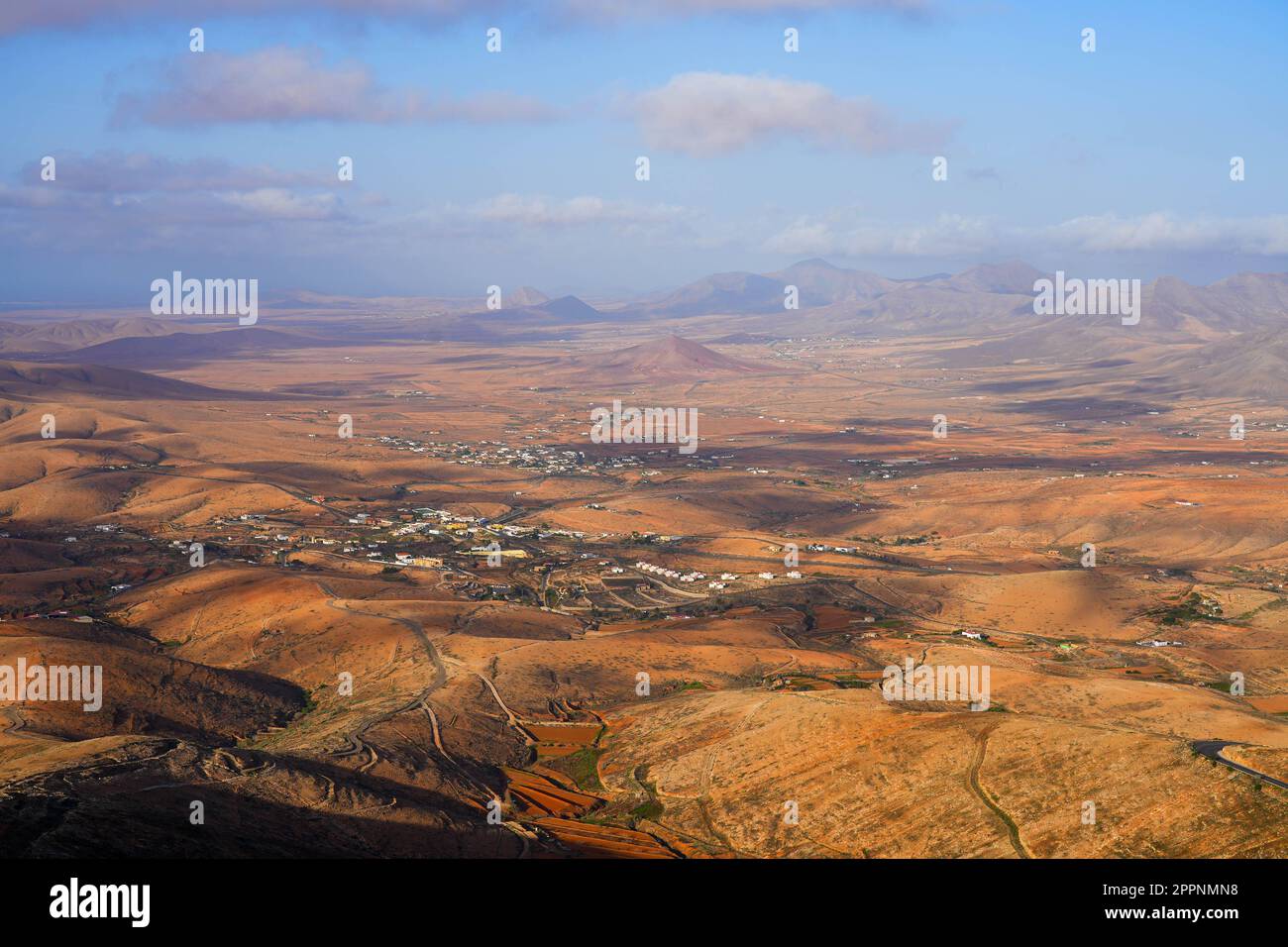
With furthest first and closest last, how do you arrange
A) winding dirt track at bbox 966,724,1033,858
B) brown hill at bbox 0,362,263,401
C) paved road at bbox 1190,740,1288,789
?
brown hill at bbox 0,362,263,401, winding dirt track at bbox 966,724,1033,858, paved road at bbox 1190,740,1288,789

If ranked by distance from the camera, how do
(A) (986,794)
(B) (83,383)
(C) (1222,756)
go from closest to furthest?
(C) (1222,756) → (A) (986,794) → (B) (83,383)

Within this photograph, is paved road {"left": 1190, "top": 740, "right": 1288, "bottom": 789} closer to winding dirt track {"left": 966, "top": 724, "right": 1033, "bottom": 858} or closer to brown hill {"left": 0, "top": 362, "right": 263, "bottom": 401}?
winding dirt track {"left": 966, "top": 724, "right": 1033, "bottom": 858}

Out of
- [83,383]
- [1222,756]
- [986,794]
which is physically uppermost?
[83,383]

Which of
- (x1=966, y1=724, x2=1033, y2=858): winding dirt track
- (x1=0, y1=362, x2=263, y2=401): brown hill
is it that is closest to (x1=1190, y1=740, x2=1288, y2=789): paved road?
(x1=966, y1=724, x2=1033, y2=858): winding dirt track

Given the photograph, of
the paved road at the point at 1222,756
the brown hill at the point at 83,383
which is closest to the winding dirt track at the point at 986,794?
the paved road at the point at 1222,756

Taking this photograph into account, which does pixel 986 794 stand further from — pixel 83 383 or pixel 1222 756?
pixel 83 383

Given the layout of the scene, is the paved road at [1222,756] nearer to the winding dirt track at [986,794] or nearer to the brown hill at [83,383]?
the winding dirt track at [986,794]

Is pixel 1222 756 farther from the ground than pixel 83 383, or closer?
closer

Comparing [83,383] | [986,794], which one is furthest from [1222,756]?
[83,383]
